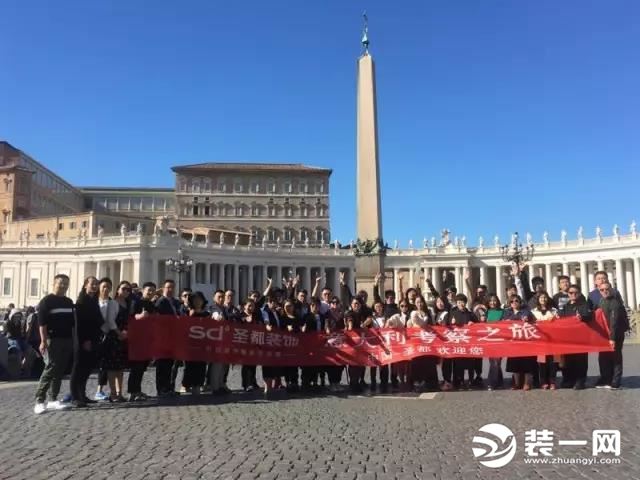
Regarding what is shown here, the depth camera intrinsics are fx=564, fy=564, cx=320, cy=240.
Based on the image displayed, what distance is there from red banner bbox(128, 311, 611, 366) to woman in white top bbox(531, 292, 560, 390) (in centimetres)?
27

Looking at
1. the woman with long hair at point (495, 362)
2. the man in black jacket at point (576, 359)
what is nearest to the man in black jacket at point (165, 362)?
the woman with long hair at point (495, 362)

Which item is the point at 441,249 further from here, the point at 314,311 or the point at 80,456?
the point at 80,456

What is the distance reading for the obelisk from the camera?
18797 mm

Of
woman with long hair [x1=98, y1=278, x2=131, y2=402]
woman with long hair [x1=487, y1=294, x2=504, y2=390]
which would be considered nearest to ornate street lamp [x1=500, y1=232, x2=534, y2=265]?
woman with long hair [x1=487, y1=294, x2=504, y2=390]

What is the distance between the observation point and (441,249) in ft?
247

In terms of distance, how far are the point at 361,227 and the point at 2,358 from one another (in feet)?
36.3

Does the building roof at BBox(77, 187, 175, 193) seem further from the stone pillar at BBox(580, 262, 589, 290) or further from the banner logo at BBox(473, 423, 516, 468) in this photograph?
the banner logo at BBox(473, 423, 516, 468)

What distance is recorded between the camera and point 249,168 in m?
93.8

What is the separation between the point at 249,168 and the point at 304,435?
88962mm

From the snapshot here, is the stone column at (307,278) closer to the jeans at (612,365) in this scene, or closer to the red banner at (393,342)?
the red banner at (393,342)

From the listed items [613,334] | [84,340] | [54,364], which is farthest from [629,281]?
[54,364]

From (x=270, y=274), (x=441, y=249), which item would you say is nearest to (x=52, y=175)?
(x=270, y=274)

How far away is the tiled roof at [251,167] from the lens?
9219cm

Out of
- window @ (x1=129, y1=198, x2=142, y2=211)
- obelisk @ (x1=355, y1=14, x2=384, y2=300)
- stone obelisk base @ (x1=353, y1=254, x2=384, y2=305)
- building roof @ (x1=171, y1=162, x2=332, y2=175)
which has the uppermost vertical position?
building roof @ (x1=171, y1=162, x2=332, y2=175)
